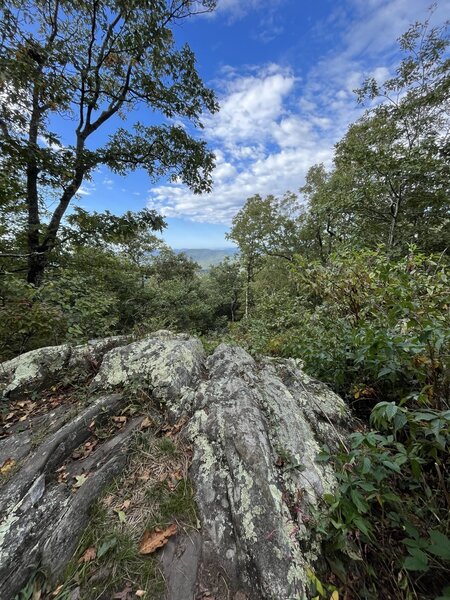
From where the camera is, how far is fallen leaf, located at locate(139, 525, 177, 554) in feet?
4.88

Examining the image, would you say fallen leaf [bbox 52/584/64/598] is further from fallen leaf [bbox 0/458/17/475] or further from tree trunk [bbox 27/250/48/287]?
tree trunk [bbox 27/250/48/287]

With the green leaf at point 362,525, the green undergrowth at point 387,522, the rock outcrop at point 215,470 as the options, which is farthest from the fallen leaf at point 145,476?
the green leaf at point 362,525

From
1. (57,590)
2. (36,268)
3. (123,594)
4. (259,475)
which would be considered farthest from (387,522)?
(36,268)

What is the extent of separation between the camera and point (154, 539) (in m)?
1.53

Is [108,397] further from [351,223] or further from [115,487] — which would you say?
[351,223]

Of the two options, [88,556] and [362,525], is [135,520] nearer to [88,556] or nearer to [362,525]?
[88,556]

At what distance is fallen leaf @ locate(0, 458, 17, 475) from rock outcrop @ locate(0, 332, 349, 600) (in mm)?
105

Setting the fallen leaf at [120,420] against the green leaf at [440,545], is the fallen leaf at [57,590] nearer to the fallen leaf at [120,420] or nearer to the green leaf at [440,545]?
the fallen leaf at [120,420]

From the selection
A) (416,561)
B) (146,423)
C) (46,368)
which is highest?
(46,368)

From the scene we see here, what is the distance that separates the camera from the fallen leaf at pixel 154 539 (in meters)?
1.49

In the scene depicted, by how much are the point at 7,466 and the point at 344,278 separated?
3763mm

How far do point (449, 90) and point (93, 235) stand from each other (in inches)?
414

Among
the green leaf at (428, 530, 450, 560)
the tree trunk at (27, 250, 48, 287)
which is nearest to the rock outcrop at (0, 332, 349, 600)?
the green leaf at (428, 530, 450, 560)

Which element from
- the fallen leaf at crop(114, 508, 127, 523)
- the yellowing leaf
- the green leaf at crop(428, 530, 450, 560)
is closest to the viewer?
the green leaf at crop(428, 530, 450, 560)
